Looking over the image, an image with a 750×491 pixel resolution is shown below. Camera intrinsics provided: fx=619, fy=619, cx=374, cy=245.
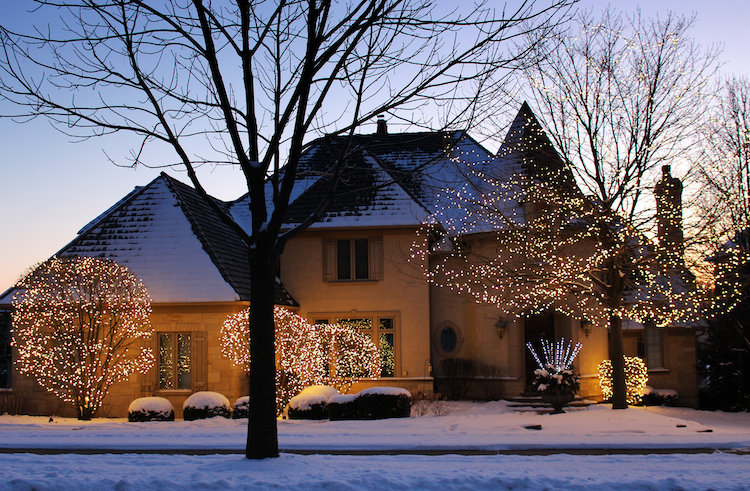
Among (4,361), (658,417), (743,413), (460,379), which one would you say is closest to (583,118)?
(658,417)

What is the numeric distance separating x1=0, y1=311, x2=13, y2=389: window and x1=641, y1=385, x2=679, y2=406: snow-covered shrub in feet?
61.7

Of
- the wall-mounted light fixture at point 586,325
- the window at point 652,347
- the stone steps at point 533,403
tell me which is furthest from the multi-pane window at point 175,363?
the window at point 652,347

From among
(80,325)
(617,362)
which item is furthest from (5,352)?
(617,362)

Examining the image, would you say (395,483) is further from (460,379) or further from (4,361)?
(4,361)

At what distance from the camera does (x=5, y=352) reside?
17.9m

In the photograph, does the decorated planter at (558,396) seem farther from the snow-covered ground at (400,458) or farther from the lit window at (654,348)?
the lit window at (654,348)

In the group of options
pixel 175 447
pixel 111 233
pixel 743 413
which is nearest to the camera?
pixel 175 447

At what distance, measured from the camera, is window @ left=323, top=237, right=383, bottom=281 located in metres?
18.7

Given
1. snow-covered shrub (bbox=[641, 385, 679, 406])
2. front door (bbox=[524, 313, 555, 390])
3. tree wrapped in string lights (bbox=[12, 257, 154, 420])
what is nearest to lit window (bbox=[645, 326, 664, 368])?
snow-covered shrub (bbox=[641, 385, 679, 406])

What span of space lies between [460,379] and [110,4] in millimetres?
13869

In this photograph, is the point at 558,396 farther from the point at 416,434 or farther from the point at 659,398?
the point at 659,398

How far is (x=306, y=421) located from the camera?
13.5m

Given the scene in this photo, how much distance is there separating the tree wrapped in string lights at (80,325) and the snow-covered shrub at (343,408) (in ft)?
16.5

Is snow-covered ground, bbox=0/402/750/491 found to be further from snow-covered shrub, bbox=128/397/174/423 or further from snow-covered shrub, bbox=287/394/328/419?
snow-covered shrub, bbox=128/397/174/423
